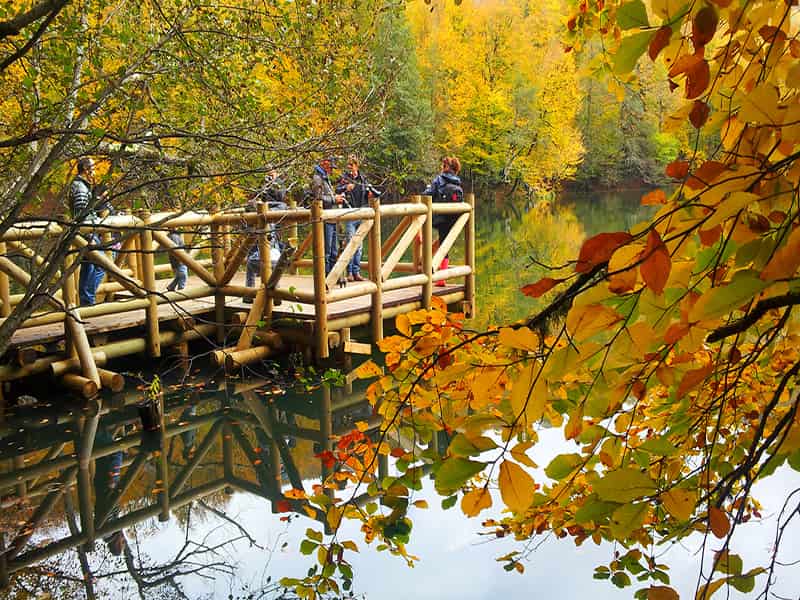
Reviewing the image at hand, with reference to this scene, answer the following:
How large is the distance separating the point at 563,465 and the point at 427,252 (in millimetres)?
8823

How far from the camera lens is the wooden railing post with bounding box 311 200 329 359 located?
26.5 feet

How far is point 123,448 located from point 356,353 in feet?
10.1

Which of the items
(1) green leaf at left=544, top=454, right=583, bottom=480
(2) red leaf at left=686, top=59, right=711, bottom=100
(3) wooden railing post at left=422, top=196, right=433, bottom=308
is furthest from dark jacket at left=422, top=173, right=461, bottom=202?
(2) red leaf at left=686, top=59, right=711, bottom=100

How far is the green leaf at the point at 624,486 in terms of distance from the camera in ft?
2.98

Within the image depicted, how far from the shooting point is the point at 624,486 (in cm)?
91

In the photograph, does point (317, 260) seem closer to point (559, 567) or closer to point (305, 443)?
point (305, 443)

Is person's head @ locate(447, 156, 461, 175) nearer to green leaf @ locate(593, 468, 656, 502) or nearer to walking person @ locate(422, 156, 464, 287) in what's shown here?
walking person @ locate(422, 156, 464, 287)

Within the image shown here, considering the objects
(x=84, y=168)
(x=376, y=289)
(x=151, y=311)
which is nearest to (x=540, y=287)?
(x=84, y=168)

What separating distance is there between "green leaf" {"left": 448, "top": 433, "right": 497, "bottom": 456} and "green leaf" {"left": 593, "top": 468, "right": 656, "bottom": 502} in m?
0.14

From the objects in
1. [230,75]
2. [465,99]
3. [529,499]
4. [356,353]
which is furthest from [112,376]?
[465,99]

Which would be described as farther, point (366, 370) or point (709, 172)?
point (366, 370)

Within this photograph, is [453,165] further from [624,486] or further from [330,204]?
[624,486]

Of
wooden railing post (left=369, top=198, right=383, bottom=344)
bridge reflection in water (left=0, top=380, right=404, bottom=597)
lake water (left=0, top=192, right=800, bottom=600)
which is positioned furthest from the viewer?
wooden railing post (left=369, top=198, right=383, bottom=344)

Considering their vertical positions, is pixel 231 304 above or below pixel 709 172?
above
